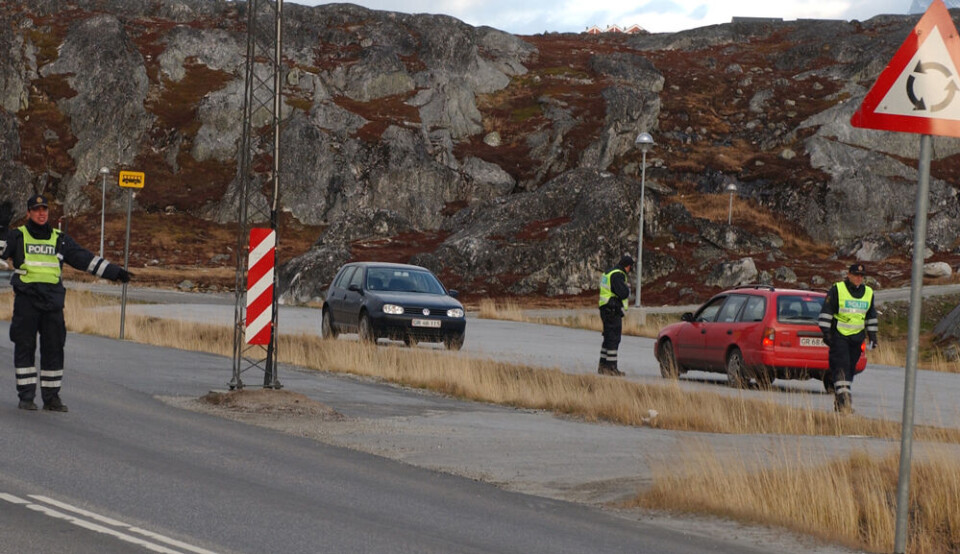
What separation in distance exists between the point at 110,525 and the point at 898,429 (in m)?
9.57

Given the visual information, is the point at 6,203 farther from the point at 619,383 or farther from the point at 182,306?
the point at 619,383

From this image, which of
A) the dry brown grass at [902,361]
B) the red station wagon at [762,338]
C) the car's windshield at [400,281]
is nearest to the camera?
the red station wagon at [762,338]

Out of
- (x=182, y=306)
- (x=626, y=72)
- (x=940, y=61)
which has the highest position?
(x=626, y=72)

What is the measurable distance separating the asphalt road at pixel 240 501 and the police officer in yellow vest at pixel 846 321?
7.06m

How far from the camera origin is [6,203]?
85.1m

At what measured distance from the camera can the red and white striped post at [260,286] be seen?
1481 centimetres

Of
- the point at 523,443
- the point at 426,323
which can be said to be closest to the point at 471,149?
the point at 426,323

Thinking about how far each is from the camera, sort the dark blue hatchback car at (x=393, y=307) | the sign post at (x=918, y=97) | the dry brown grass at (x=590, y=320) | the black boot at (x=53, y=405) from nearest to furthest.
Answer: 1. the sign post at (x=918, y=97)
2. the black boot at (x=53, y=405)
3. the dark blue hatchback car at (x=393, y=307)
4. the dry brown grass at (x=590, y=320)

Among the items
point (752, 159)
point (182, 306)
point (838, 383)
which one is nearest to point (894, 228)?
point (752, 159)

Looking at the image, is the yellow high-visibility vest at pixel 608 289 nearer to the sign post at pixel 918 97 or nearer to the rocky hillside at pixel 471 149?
the sign post at pixel 918 97

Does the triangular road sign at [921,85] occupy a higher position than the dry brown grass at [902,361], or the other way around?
the triangular road sign at [921,85]

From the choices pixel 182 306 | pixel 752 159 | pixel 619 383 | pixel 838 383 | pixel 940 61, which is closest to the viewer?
pixel 940 61

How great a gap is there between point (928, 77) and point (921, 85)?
56 mm

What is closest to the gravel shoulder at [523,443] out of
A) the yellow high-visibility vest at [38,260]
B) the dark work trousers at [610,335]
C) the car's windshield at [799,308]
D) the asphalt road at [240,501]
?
the asphalt road at [240,501]
